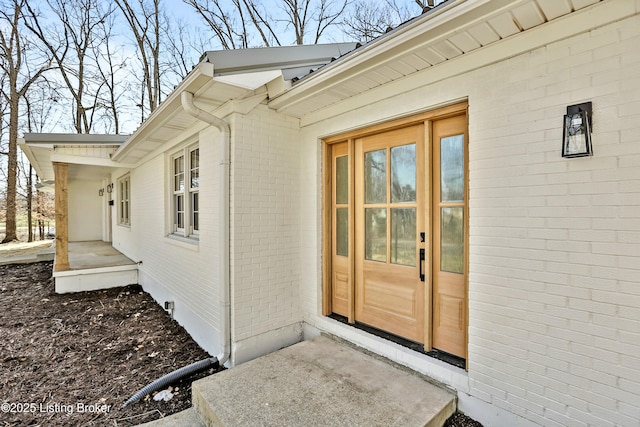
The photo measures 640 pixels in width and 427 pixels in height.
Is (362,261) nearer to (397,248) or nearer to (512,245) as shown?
(397,248)

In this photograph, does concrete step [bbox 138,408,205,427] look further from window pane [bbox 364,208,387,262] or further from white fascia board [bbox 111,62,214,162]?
white fascia board [bbox 111,62,214,162]

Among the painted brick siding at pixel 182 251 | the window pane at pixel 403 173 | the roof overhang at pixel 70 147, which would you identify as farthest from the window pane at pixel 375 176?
the roof overhang at pixel 70 147

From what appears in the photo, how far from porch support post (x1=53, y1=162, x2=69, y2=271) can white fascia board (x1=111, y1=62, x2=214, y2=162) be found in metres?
1.81

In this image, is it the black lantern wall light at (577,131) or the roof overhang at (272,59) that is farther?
the roof overhang at (272,59)

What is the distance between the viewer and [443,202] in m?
2.68

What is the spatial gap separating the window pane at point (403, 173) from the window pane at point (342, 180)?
0.60m

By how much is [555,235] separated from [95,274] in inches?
290

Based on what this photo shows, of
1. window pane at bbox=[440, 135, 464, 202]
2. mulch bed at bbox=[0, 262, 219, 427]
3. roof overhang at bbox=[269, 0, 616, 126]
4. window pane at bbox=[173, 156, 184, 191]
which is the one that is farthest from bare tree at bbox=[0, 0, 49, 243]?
window pane at bbox=[440, 135, 464, 202]

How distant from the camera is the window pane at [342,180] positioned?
3506 mm

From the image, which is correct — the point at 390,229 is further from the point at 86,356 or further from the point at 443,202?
the point at 86,356

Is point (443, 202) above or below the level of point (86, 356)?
Result: above

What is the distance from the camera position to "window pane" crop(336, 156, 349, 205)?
3506mm

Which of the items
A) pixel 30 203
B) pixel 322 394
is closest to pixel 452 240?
pixel 322 394

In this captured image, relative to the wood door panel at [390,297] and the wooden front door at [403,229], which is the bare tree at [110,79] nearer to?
the wooden front door at [403,229]
